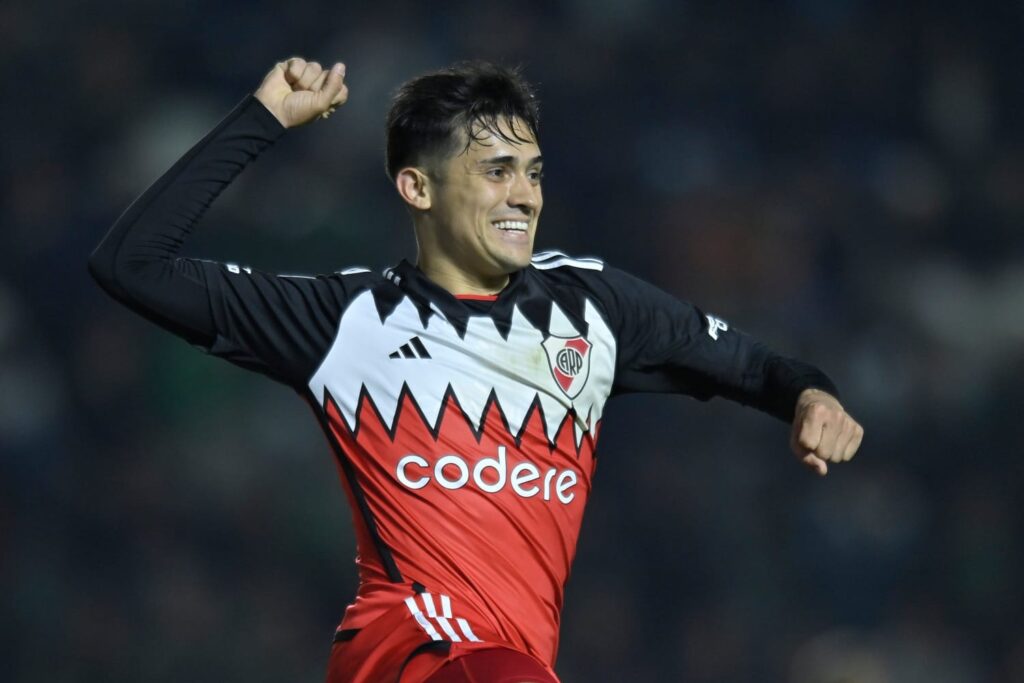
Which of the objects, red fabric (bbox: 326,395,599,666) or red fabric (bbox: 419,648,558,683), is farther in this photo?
red fabric (bbox: 326,395,599,666)

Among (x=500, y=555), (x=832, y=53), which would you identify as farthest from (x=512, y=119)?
(x=832, y=53)

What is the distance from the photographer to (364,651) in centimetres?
276

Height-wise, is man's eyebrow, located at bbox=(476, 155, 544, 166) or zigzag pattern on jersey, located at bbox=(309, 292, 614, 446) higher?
man's eyebrow, located at bbox=(476, 155, 544, 166)

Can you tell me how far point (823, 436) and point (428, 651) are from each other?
88cm

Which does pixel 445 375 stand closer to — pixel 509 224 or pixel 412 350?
pixel 412 350

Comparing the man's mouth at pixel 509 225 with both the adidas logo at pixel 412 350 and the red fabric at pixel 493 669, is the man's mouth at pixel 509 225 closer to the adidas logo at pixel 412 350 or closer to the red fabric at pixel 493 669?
the adidas logo at pixel 412 350

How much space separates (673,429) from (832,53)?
197 centimetres

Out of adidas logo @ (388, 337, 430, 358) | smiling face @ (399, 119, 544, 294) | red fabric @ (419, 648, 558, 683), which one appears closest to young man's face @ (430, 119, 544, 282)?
smiling face @ (399, 119, 544, 294)

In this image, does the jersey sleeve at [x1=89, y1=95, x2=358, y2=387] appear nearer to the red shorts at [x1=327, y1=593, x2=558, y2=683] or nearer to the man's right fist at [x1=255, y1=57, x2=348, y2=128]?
the man's right fist at [x1=255, y1=57, x2=348, y2=128]

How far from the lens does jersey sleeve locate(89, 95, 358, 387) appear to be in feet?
9.06

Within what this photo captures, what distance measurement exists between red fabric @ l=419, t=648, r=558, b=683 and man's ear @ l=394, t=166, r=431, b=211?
1082 mm

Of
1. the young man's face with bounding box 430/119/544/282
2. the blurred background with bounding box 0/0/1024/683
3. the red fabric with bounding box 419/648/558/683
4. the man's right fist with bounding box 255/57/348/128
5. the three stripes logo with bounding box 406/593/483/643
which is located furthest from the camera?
the blurred background with bounding box 0/0/1024/683

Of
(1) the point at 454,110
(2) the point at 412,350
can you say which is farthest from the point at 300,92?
(2) the point at 412,350

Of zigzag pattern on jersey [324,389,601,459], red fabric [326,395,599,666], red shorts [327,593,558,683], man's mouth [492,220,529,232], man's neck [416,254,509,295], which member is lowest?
red shorts [327,593,558,683]
